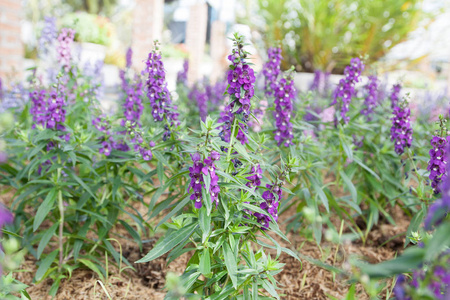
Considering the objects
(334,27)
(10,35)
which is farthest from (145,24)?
(334,27)

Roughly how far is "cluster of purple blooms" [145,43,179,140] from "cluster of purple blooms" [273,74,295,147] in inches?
27.8

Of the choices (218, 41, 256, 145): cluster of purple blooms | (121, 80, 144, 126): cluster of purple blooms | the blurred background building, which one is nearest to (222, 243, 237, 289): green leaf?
(218, 41, 256, 145): cluster of purple blooms

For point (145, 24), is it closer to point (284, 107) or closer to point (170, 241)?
point (284, 107)

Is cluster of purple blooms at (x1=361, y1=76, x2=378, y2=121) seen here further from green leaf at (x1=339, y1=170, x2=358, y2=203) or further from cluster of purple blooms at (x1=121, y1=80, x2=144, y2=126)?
cluster of purple blooms at (x1=121, y1=80, x2=144, y2=126)

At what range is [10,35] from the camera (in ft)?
18.1

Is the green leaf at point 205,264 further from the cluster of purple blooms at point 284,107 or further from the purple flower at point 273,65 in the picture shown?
the purple flower at point 273,65

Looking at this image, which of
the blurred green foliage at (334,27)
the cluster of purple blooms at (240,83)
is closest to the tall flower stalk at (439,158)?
the cluster of purple blooms at (240,83)

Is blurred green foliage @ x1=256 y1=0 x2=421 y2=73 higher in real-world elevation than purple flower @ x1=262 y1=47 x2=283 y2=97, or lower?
higher

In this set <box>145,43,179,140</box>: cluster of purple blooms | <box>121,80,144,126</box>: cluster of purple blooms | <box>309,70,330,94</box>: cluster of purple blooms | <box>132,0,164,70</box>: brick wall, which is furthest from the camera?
<box>132,0,164,70</box>: brick wall

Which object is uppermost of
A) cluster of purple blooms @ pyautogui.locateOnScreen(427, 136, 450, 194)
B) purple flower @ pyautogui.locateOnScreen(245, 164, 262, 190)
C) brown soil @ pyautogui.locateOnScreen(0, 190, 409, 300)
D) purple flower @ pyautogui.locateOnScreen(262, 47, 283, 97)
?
purple flower @ pyautogui.locateOnScreen(262, 47, 283, 97)

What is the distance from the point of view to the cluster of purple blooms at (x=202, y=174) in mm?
1431

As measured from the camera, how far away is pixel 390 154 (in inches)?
118

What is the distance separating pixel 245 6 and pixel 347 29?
3.19 meters

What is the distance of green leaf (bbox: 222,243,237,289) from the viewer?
146cm
